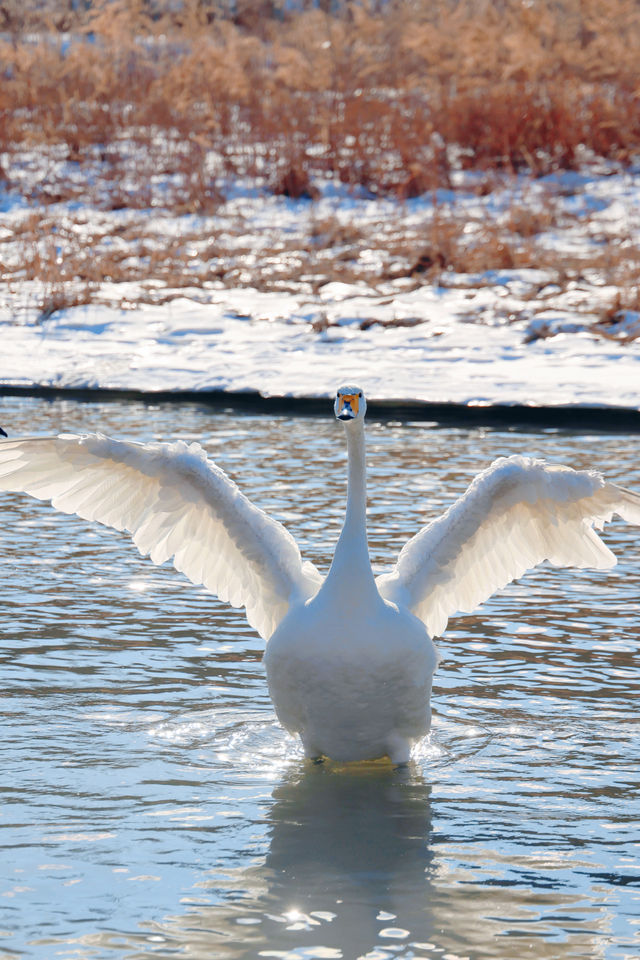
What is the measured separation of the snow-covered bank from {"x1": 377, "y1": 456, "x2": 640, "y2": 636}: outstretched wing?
22.5 feet

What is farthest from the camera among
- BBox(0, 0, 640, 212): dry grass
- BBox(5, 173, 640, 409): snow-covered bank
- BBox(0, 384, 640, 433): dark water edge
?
BBox(0, 0, 640, 212): dry grass

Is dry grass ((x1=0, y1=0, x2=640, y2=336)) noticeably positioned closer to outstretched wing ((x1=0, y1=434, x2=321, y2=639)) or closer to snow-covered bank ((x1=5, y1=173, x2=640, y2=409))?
snow-covered bank ((x1=5, y1=173, x2=640, y2=409))

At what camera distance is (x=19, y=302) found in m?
16.3

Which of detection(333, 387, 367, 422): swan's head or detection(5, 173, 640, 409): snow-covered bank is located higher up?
detection(5, 173, 640, 409): snow-covered bank

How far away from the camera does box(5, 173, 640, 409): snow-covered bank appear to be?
13.9m

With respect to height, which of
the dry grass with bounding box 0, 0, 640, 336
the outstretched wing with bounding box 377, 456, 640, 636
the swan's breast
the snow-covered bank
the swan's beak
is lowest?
the swan's breast

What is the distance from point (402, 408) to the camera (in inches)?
525

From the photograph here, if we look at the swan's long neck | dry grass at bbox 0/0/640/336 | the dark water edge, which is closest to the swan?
the swan's long neck

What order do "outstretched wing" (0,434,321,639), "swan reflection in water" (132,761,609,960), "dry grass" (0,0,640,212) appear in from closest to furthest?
"swan reflection in water" (132,761,609,960), "outstretched wing" (0,434,321,639), "dry grass" (0,0,640,212)

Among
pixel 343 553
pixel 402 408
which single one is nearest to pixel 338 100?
pixel 402 408

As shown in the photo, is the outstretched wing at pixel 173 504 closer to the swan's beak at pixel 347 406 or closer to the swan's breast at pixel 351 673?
the swan's breast at pixel 351 673

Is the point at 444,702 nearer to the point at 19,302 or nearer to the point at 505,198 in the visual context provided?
the point at 19,302

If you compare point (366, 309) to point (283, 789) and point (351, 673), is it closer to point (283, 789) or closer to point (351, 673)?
point (283, 789)

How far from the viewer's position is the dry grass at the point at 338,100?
1986 centimetres
